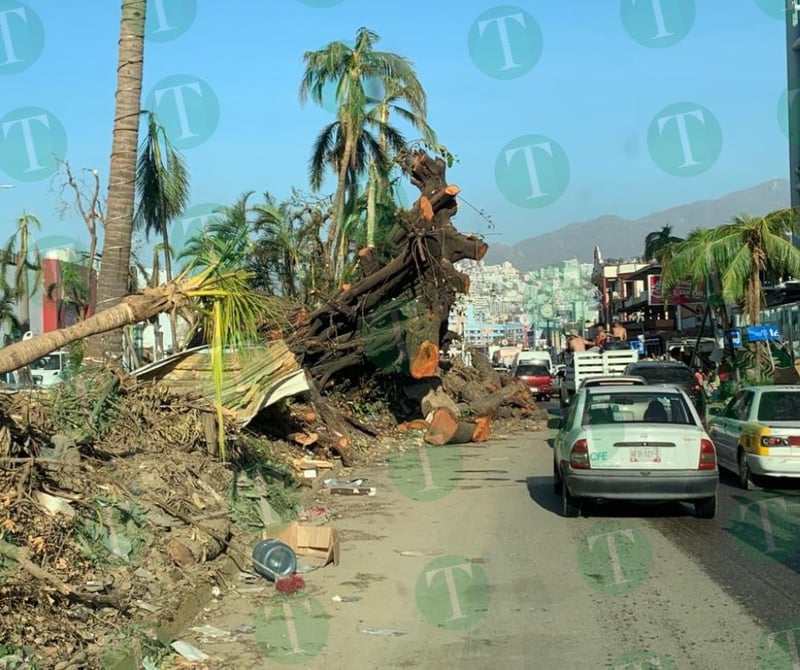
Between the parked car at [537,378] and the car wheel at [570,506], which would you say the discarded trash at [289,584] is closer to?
the car wheel at [570,506]

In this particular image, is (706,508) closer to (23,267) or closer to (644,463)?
(644,463)

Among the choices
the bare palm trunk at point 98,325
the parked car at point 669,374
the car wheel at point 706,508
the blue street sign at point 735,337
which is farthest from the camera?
the blue street sign at point 735,337

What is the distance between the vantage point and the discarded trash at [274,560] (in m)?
8.34

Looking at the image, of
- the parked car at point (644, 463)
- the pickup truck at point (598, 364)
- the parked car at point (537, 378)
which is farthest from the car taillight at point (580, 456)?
the parked car at point (537, 378)

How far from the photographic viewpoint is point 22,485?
7000 mm

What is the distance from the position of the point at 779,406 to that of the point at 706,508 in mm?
3594

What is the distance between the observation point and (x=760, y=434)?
42.4 ft

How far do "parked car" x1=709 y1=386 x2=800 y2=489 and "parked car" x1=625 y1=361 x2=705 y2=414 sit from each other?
741 centimetres

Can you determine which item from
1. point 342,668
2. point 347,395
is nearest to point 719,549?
point 342,668

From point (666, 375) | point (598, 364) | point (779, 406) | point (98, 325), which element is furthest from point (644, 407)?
point (598, 364)

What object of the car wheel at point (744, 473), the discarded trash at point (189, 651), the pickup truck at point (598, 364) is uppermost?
the pickup truck at point (598, 364)

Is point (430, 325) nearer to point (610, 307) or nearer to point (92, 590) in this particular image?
point (92, 590)

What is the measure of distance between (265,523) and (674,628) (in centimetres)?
550

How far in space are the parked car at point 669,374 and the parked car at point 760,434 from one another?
7.41m
